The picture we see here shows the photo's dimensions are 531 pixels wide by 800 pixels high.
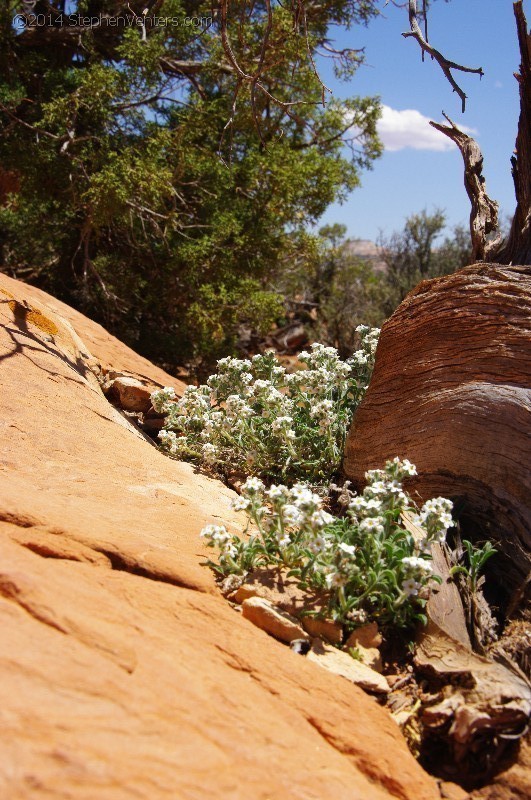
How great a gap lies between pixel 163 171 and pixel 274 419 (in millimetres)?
4986

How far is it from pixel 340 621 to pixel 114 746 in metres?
1.12

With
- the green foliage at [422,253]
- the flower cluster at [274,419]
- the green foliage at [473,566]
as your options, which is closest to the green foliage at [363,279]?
the green foliage at [422,253]

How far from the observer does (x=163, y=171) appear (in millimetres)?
8344

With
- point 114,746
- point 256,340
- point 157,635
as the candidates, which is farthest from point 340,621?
point 256,340

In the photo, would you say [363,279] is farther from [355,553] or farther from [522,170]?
[355,553]

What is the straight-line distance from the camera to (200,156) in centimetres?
895

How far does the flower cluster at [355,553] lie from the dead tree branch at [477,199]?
2018mm

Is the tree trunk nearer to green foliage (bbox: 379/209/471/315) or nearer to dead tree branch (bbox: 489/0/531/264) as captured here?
dead tree branch (bbox: 489/0/531/264)

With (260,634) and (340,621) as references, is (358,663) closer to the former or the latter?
(340,621)

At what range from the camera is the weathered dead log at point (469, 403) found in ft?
10.5

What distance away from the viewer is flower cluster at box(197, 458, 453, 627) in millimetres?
2551

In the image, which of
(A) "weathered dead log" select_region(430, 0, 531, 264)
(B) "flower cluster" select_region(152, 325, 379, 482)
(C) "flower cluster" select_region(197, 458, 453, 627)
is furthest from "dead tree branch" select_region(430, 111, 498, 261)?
(C) "flower cluster" select_region(197, 458, 453, 627)

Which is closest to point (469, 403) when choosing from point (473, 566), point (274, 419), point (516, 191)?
point (473, 566)

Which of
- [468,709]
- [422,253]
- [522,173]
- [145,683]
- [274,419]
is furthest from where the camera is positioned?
[422,253]
